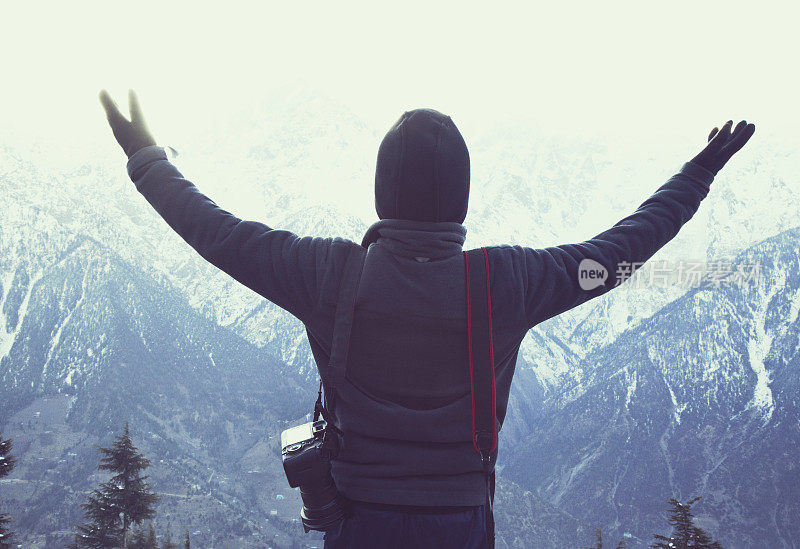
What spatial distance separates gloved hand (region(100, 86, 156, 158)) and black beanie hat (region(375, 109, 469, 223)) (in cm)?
130

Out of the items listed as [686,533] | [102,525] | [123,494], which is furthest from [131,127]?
[102,525]

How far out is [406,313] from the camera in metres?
2.92

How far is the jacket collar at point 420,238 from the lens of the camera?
119 inches

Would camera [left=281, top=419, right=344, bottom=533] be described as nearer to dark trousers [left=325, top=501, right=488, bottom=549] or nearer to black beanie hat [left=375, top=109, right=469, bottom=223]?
dark trousers [left=325, top=501, right=488, bottom=549]

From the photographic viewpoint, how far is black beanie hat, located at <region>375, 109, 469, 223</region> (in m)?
3.04

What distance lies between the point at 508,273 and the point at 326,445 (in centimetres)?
118

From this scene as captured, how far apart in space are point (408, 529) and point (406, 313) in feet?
3.36

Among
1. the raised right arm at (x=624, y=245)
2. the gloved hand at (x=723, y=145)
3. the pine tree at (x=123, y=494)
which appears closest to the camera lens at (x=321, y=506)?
the raised right arm at (x=624, y=245)

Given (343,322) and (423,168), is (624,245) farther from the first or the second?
(343,322)

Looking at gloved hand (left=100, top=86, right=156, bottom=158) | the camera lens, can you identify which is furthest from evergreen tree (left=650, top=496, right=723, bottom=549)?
gloved hand (left=100, top=86, right=156, bottom=158)

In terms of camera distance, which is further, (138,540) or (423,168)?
(138,540)

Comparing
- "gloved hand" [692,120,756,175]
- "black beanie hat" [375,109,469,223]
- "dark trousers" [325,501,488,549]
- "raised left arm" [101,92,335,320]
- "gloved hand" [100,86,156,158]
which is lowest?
"dark trousers" [325,501,488,549]

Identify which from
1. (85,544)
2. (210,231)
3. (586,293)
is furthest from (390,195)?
(85,544)

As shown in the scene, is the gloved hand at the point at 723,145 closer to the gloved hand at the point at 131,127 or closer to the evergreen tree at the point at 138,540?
the gloved hand at the point at 131,127
